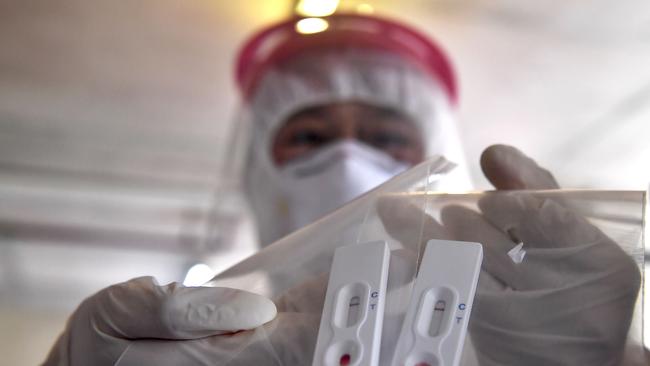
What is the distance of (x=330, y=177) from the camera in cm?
113

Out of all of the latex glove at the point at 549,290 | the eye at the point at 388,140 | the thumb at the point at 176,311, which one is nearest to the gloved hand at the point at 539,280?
the latex glove at the point at 549,290

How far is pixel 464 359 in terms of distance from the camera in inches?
18.5

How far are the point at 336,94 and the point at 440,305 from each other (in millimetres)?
800

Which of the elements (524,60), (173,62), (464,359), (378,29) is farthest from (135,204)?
(464,359)

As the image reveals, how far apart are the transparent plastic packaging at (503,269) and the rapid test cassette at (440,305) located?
0.04ft

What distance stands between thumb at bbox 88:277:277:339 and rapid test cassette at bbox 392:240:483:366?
4.7 inches

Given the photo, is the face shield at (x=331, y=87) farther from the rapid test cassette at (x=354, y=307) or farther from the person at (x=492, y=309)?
the rapid test cassette at (x=354, y=307)

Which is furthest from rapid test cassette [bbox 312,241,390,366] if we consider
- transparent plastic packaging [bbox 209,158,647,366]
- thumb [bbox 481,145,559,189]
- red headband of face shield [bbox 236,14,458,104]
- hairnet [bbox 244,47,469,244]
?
red headband of face shield [bbox 236,14,458,104]

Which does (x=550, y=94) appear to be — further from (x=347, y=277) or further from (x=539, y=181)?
(x=347, y=277)

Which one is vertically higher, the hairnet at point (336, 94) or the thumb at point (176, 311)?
the hairnet at point (336, 94)

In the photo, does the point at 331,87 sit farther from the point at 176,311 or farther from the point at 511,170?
the point at 176,311

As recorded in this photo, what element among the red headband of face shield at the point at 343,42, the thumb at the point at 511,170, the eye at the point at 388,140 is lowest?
the eye at the point at 388,140

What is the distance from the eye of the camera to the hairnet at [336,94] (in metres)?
1.24

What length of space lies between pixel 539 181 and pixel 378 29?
723 millimetres
